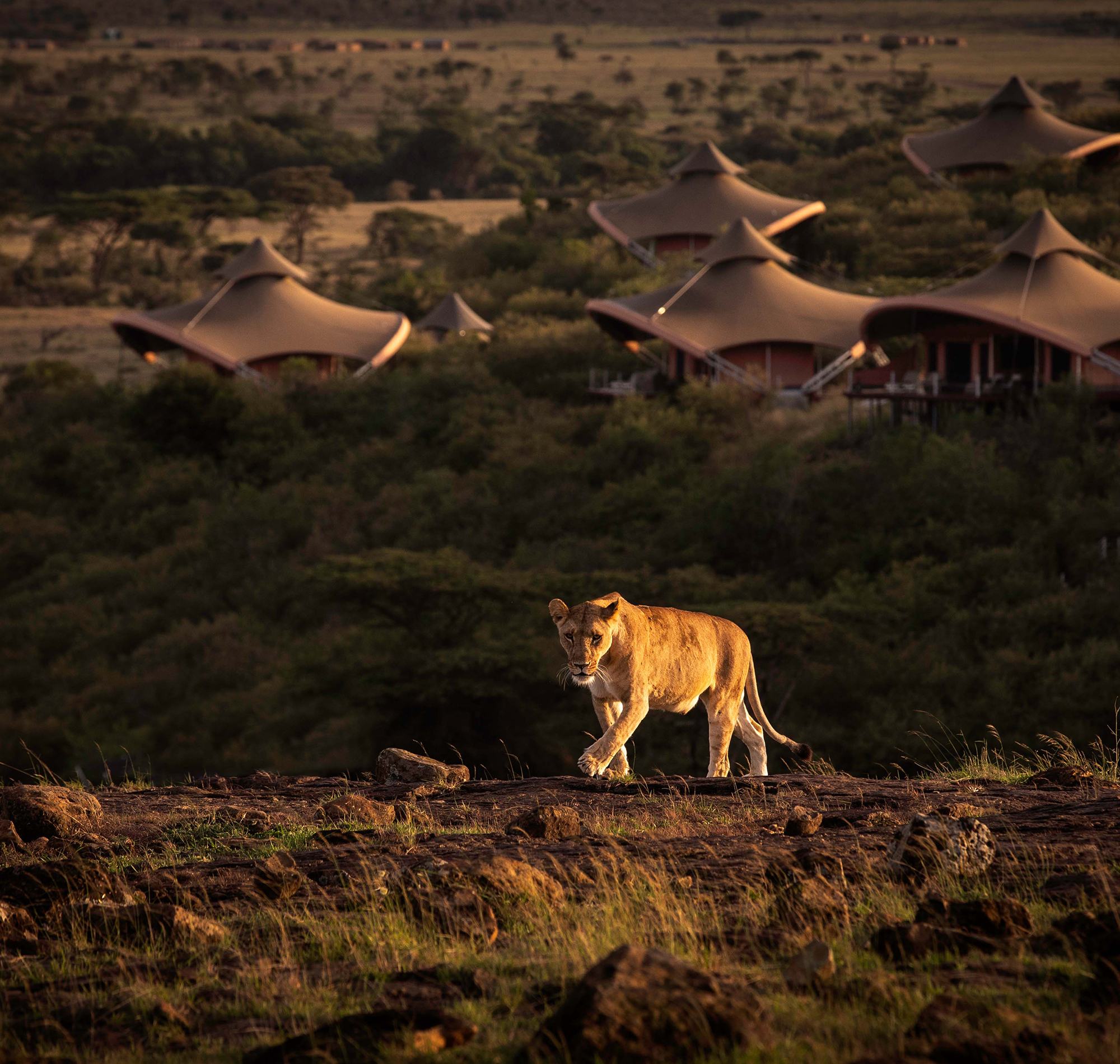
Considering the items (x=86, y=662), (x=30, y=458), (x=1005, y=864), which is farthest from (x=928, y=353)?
(x=1005, y=864)

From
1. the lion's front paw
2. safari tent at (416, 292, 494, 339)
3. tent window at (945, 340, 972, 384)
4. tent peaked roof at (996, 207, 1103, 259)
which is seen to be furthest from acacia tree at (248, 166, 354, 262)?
the lion's front paw

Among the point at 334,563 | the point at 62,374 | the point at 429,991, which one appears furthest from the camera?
the point at 62,374

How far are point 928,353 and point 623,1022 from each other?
142 feet

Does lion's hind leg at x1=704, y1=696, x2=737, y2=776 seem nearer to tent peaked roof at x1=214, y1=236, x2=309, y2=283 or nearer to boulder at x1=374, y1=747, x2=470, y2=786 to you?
boulder at x1=374, y1=747, x2=470, y2=786

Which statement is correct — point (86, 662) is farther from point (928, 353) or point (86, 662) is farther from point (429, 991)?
point (429, 991)

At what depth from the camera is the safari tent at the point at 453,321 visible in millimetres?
65875

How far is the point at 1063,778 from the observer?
10102mm

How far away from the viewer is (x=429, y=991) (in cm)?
596

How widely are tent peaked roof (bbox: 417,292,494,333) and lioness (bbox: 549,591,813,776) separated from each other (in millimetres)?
55199

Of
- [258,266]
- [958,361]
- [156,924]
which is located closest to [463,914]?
[156,924]

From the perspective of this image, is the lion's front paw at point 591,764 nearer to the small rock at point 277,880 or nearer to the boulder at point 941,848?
the small rock at point 277,880

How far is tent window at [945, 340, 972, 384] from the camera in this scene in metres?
44.9

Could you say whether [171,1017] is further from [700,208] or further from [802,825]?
[700,208]

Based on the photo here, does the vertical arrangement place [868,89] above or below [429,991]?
below
